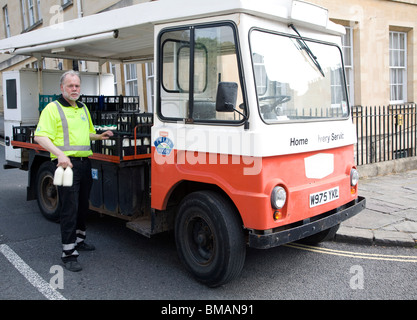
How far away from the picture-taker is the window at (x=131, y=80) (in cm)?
1242

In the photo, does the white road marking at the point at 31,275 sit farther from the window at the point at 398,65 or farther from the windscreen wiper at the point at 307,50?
the window at the point at 398,65

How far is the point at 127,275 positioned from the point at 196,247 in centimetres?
77

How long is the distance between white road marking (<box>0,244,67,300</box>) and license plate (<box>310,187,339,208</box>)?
2.39 meters

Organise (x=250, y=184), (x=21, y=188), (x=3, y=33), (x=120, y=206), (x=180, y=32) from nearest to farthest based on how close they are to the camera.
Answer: (x=250, y=184)
(x=180, y=32)
(x=120, y=206)
(x=21, y=188)
(x=3, y=33)

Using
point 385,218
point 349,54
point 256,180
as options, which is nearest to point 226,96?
point 256,180

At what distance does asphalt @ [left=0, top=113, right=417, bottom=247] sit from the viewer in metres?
5.08

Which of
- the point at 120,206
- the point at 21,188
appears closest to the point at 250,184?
the point at 120,206

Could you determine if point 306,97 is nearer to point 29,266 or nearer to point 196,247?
point 196,247

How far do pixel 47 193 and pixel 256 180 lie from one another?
3760 mm

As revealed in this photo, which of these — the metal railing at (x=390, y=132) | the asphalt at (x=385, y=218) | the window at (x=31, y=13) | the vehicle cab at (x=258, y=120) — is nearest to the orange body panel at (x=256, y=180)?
the vehicle cab at (x=258, y=120)

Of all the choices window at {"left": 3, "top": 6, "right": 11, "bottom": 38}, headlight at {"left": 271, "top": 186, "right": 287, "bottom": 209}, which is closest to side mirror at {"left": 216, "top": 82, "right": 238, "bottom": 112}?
headlight at {"left": 271, "top": 186, "right": 287, "bottom": 209}

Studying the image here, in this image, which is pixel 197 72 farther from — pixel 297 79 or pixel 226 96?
pixel 297 79

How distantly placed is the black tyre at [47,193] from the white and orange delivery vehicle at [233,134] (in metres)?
1.29

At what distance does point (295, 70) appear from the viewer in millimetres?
4004
